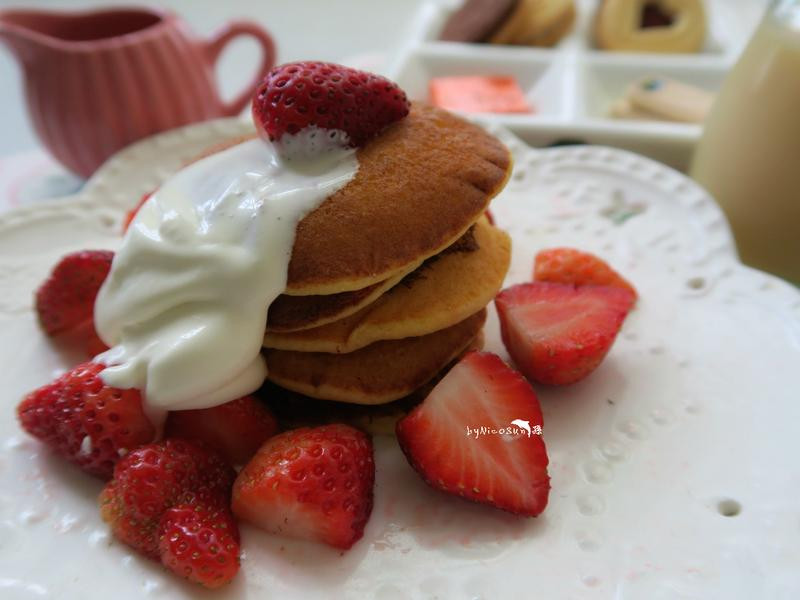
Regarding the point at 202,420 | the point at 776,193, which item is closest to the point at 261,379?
the point at 202,420

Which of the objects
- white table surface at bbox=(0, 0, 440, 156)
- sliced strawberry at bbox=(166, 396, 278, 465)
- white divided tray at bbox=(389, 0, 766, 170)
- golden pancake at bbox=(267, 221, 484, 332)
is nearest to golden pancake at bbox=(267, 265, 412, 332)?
golden pancake at bbox=(267, 221, 484, 332)

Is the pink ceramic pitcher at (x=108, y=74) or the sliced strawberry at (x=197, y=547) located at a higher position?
the pink ceramic pitcher at (x=108, y=74)

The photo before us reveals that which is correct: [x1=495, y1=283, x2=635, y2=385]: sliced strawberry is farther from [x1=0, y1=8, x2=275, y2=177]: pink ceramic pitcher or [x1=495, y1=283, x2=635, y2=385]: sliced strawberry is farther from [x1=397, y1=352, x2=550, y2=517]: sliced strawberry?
[x1=0, y1=8, x2=275, y2=177]: pink ceramic pitcher

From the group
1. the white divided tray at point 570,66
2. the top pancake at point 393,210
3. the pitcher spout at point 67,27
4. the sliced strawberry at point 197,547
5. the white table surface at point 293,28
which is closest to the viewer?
the sliced strawberry at point 197,547

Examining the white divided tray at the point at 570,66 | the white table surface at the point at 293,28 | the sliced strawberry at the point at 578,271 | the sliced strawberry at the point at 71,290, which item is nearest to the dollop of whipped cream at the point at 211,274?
the sliced strawberry at the point at 71,290

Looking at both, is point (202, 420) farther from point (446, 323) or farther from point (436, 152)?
point (436, 152)

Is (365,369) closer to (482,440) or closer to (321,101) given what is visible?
(482,440)

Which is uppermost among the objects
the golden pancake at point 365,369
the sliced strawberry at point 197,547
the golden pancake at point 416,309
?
the golden pancake at point 416,309

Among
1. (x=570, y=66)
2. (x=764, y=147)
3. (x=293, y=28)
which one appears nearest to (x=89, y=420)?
(x=764, y=147)

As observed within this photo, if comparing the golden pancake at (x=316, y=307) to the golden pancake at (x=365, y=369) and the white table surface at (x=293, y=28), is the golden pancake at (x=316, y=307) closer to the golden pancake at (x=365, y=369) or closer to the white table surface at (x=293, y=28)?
the golden pancake at (x=365, y=369)
